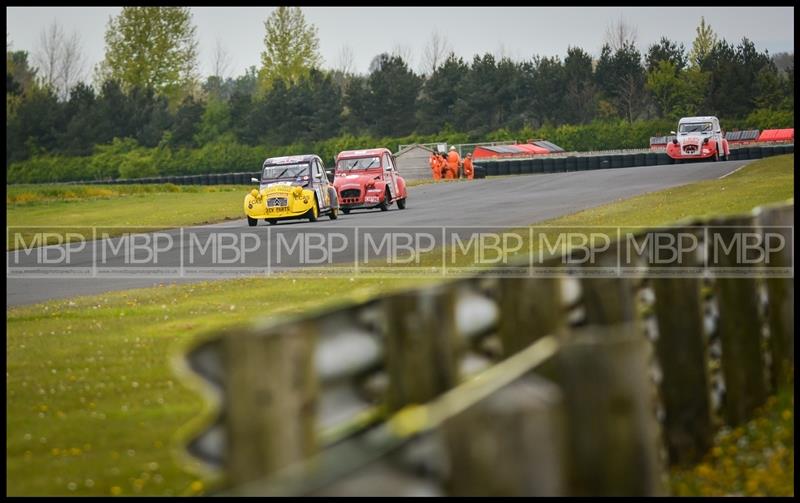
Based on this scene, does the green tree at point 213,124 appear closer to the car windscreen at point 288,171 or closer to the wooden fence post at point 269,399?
the car windscreen at point 288,171

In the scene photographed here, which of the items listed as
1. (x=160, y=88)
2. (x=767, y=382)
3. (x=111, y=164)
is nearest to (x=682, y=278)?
(x=767, y=382)

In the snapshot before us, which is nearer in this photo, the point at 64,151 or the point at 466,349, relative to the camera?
the point at 466,349

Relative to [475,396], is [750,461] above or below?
below

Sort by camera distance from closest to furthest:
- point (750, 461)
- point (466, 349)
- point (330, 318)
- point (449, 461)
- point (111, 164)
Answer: point (449, 461) < point (330, 318) < point (466, 349) < point (750, 461) < point (111, 164)

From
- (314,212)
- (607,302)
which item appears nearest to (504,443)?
(607,302)

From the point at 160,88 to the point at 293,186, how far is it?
80.3 m

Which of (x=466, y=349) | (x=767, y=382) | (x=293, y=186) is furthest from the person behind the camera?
(x=293, y=186)

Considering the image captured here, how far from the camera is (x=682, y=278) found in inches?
282

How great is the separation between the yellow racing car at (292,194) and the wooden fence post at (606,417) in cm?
3015

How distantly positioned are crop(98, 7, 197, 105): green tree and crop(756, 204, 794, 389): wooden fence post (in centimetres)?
10552

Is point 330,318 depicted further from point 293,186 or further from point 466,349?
point 293,186

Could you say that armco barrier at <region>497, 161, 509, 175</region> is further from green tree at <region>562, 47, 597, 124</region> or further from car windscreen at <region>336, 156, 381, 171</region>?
green tree at <region>562, 47, 597, 124</region>

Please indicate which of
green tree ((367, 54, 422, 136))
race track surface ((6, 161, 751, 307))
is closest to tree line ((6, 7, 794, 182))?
green tree ((367, 54, 422, 136))

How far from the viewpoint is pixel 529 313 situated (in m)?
5.54
